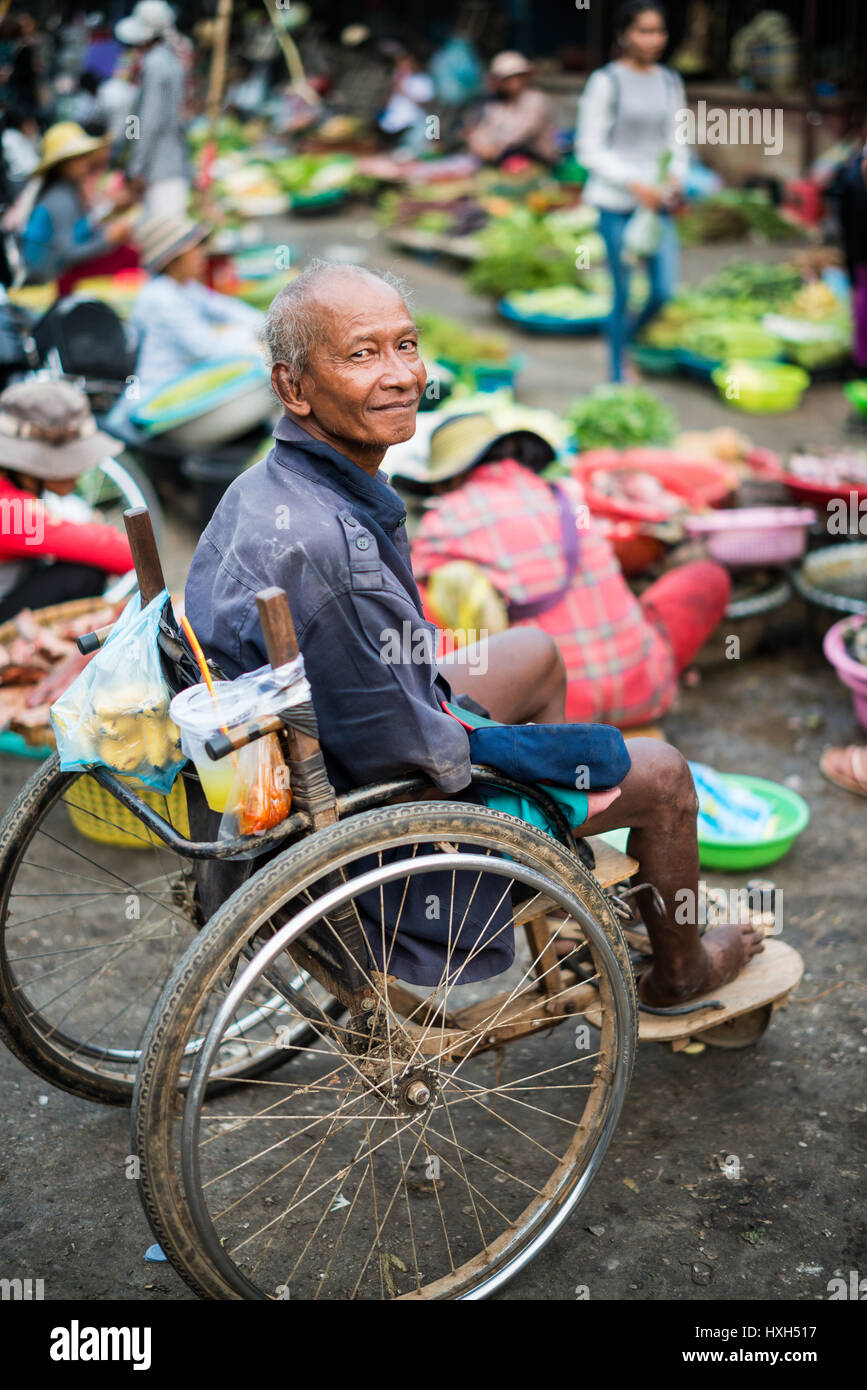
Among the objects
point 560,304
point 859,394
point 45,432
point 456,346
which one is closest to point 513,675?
point 45,432

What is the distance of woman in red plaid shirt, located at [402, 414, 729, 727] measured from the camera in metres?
3.67

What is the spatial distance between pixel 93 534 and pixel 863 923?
8.59 ft

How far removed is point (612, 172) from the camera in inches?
266

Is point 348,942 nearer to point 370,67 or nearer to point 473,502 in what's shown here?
point 473,502

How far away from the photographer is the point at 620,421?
546cm

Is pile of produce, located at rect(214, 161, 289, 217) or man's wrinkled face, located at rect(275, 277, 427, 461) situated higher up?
man's wrinkled face, located at rect(275, 277, 427, 461)

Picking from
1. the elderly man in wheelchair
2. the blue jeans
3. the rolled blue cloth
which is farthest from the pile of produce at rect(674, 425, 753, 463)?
the rolled blue cloth

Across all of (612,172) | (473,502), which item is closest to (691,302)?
(612,172)

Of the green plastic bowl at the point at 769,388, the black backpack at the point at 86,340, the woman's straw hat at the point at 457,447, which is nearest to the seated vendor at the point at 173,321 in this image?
the black backpack at the point at 86,340

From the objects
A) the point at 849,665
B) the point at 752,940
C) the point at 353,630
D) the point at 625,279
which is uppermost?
the point at 353,630

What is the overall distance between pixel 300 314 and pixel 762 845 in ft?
6.92

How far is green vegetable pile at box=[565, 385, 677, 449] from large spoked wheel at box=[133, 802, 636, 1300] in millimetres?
3103

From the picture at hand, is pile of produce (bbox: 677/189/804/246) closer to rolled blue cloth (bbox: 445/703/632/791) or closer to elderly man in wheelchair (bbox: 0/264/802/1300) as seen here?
elderly man in wheelchair (bbox: 0/264/802/1300)

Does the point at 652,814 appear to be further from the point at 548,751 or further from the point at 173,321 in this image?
the point at 173,321
